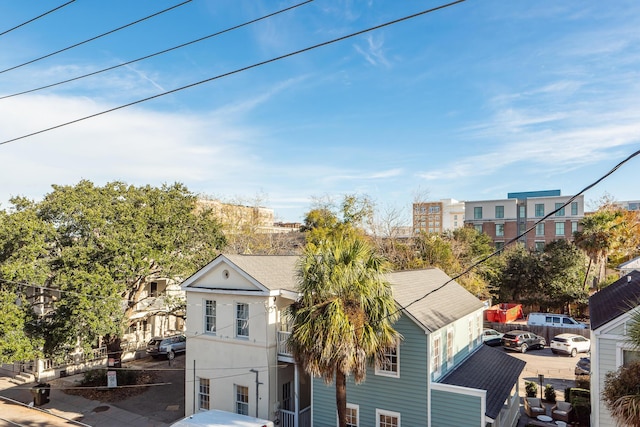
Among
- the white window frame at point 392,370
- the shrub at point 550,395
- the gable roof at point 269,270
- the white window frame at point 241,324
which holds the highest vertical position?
the gable roof at point 269,270

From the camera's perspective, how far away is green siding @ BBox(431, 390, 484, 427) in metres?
13.9

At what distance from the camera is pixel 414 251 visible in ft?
128

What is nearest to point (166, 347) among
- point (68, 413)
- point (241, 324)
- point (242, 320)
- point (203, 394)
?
point (68, 413)

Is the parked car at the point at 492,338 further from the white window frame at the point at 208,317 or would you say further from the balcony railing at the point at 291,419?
the white window frame at the point at 208,317

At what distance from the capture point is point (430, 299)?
1830cm

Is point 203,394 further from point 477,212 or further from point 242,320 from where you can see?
point 477,212

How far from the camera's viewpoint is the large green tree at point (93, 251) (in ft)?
72.2

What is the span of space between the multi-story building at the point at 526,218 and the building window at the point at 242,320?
5417 cm

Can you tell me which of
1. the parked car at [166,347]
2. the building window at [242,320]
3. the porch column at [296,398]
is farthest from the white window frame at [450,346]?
the parked car at [166,347]

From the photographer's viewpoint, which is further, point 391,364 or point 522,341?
point 522,341

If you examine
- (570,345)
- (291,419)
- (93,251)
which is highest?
(93,251)

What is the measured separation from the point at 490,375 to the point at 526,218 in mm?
55032

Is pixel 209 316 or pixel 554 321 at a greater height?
pixel 209 316

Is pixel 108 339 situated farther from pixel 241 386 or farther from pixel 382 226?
pixel 382 226
